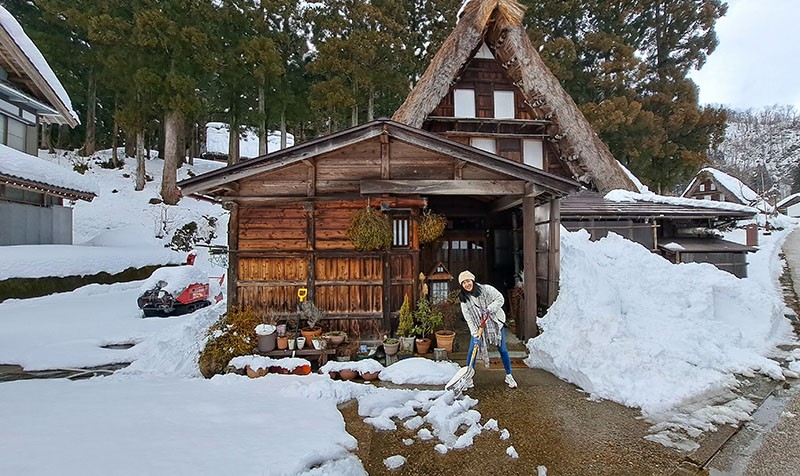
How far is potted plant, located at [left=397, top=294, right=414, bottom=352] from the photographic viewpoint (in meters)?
6.67

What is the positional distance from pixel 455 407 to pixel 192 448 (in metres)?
2.87

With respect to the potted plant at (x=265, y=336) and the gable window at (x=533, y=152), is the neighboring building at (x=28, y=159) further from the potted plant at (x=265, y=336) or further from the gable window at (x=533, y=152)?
the gable window at (x=533, y=152)

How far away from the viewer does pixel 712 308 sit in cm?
721

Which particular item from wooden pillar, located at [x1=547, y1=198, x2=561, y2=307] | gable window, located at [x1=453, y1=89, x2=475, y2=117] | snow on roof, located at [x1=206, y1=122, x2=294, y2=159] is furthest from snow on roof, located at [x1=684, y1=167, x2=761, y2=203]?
snow on roof, located at [x1=206, y1=122, x2=294, y2=159]

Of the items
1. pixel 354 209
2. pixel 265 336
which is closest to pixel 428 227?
pixel 354 209

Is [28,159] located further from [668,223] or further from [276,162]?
[668,223]

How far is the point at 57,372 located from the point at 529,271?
8.28m

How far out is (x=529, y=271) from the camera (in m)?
7.39

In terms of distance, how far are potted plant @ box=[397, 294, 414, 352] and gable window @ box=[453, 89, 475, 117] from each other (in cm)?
788

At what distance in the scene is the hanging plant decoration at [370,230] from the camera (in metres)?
6.81

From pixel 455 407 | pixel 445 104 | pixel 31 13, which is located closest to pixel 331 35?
pixel 445 104

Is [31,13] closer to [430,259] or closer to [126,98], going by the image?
[126,98]

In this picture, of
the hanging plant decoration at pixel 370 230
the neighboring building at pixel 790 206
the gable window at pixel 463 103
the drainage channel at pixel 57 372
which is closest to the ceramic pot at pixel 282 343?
the hanging plant decoration at pixel 370 230

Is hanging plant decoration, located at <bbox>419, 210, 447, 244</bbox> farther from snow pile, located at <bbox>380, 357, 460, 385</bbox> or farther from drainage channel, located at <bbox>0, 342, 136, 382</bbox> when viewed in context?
drainage channel, located at <bbox>0, 342, 136, 382</bbox>
